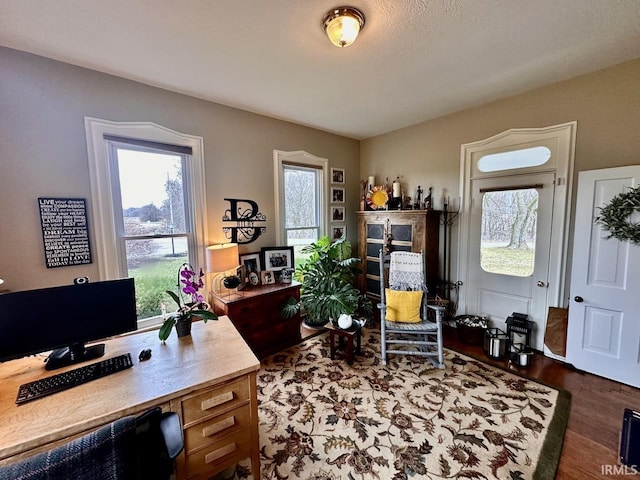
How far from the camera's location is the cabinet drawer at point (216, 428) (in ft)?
4.09

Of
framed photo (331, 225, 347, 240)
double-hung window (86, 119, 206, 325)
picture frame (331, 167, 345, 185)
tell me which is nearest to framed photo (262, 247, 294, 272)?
double-hung window (86, 119, 206, 325)

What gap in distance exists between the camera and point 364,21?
165 cm

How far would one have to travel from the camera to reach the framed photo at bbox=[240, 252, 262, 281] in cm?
306

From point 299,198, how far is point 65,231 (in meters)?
2.43

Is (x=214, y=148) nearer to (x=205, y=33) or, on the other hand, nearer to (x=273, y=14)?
(x=205, y=33)

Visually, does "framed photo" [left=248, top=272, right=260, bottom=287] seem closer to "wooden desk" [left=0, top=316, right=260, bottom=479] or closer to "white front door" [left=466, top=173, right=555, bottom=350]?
"wooden desk" [left=0, top=316, right=260, bottom=479]

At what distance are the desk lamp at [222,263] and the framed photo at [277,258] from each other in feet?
1.83

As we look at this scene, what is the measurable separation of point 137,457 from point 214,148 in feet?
8.91

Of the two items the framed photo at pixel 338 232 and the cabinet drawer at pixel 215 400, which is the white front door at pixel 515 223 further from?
the cabinet drawer at pixel 215 400

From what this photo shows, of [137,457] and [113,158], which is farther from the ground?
[113,158]

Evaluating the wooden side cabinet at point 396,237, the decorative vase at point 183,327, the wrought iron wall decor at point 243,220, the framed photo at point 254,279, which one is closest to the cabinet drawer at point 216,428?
the decorative vase at point 183,327

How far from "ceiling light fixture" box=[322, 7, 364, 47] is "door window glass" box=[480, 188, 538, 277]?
94.5 inches

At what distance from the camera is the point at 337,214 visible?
13.4 feet

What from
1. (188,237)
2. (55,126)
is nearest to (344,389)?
(188,237)
